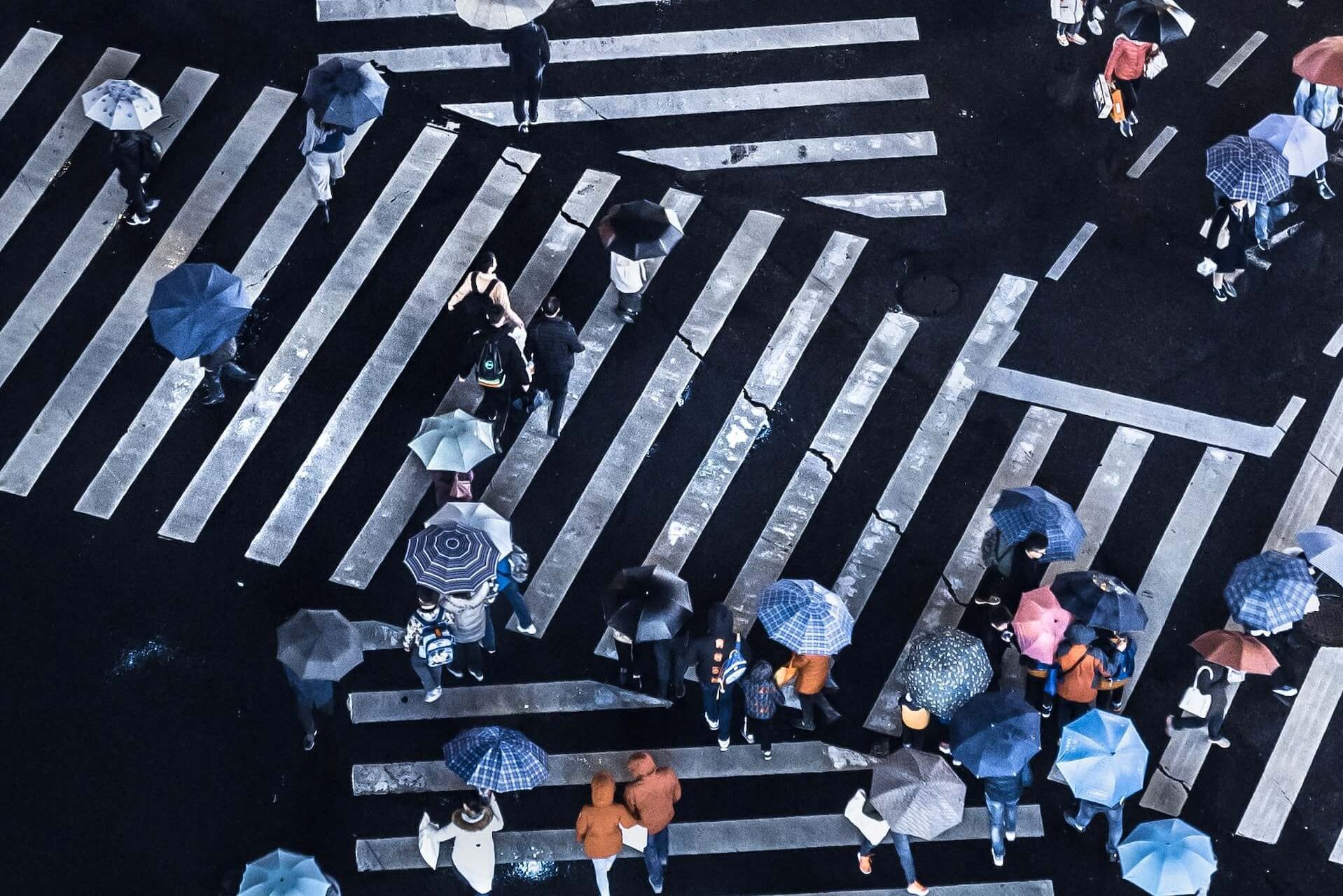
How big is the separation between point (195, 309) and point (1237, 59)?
1322 centimetres

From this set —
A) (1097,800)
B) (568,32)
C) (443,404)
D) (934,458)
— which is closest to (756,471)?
(934,458)

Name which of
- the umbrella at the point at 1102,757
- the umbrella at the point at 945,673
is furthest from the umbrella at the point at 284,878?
the umbrella at the point at 1102,757

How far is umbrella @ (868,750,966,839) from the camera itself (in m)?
15.0

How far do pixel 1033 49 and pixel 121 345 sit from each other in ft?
38.7

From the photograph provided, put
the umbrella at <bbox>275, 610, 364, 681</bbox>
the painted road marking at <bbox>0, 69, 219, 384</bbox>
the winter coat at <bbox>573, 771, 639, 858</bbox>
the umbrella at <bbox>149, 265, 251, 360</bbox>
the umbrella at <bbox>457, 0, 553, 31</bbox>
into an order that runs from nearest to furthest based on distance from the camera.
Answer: the winter coat at <bbox>573, 771, 639, 858</bbox> < the umbrella at <bbox>275, 610, 364, 681</bbox> < the umbrella at <bbox>149, 265, 251, 360</bbox> < the umbrella at <bbox>457, 0, 553, 31</bbox> < the painted road marking at <bbox>0, 69, 219, 384</bbox>

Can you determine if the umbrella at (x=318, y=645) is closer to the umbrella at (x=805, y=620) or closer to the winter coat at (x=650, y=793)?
the winter coat at (x=650, y=793)

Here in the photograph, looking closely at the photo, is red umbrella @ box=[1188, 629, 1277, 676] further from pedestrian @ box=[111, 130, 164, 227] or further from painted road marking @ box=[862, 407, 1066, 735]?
pedestrian @ box=[111, 130, 164, 227]

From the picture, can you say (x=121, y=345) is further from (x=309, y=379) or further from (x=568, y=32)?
(x=568, y=32)

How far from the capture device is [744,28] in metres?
19.7

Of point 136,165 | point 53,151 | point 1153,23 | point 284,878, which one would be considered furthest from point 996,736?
point 53,151

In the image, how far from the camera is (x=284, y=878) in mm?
14898

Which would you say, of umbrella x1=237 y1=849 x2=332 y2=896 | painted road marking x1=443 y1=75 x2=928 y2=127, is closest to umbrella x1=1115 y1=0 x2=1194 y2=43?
painted road marking x1=443 y1=75 x2=928 y2=127

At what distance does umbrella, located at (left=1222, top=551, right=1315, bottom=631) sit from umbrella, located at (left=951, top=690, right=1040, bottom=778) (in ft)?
9.10

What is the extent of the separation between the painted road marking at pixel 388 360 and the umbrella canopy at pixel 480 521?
189 centimetres
